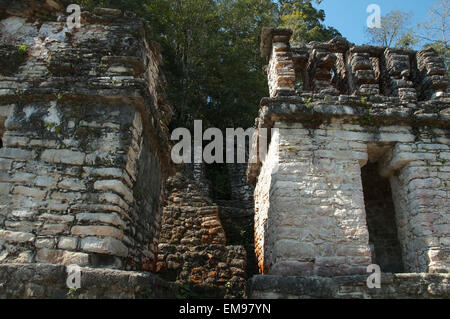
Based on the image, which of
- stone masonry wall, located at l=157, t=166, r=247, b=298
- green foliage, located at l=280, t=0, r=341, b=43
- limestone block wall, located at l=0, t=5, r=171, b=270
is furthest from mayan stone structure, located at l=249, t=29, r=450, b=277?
green foliage, located at l=280, t=0, r=341, b=43

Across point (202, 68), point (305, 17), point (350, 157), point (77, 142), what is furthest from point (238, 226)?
point (305, 17)

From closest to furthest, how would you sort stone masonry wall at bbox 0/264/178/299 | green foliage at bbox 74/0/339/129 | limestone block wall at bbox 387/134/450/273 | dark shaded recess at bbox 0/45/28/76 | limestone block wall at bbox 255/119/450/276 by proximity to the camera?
stone masonry wall at bbox 0/264/178/299 → limestone block wall at bbox 255/119/450/276 → limestone block wall at bbox 387/134/450/273 → dark shaded recess at bbox 0/45/28/76 → green foliage at bbox 74/0/339/129

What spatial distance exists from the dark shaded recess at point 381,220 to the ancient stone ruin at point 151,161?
1530 millimetres

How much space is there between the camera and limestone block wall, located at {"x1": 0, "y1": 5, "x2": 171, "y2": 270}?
385 cm

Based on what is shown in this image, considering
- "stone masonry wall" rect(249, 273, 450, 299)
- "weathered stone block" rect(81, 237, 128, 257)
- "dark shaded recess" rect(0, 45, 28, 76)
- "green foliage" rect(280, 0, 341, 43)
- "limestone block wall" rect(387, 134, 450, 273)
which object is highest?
"green foliage" rect(280, 0, 341, 43)

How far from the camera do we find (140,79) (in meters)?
4.63

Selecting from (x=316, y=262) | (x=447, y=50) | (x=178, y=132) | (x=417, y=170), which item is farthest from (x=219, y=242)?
(x=447, y=50)

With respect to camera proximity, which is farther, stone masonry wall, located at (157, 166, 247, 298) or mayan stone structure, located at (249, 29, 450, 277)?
stone masonry wall, located at (157, 166, 247, 298)

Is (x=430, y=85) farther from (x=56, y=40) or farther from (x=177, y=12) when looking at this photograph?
(x=177, y=12)

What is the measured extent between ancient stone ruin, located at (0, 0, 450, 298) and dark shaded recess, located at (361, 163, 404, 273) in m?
1.53

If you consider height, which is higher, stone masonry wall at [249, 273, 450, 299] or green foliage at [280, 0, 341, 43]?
green foliage at [280, 0, 341, 43]

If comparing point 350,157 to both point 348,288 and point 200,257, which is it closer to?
point 348,288

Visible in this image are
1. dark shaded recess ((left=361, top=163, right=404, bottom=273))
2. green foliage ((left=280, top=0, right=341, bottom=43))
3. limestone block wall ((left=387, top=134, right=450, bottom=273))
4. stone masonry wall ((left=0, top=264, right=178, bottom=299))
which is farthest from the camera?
green foliage ((left=280, top=0, right=341, bottom=43))

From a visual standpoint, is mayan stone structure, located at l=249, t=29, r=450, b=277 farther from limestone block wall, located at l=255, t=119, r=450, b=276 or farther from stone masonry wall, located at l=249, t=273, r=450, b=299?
stone masonry wall, located at l=249, t=273, r=450, b=299
